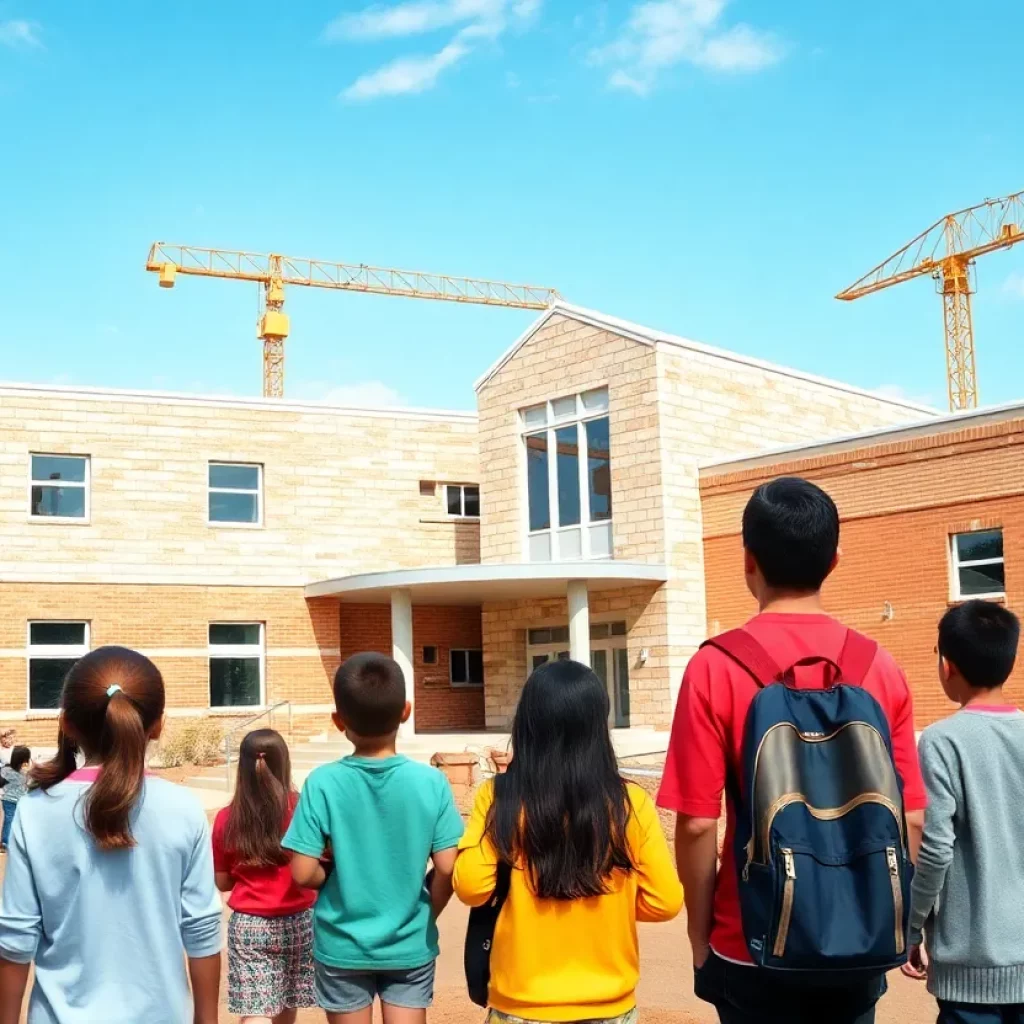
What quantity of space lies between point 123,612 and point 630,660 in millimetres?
8903

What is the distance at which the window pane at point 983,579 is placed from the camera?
19875 millimetres

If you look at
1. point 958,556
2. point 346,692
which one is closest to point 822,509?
point 346,692

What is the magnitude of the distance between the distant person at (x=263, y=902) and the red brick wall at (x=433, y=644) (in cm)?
2165

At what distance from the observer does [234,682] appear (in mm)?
25188

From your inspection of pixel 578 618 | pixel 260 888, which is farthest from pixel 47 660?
pixel 260 888

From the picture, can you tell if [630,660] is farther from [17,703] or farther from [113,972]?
[113,972]

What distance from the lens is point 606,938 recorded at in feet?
11.3

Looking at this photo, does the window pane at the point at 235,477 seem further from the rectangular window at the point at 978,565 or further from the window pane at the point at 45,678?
the rectangular window at the point at 978,565

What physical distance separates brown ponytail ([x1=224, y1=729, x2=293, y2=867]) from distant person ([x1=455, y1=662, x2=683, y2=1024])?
175 cm

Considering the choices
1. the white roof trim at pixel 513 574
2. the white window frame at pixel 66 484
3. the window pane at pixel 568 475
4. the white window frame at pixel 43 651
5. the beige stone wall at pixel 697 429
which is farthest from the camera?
the window pane at pixel 568 475

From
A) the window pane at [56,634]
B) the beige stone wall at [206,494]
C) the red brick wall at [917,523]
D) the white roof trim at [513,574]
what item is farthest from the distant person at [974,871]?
the beige stone wall at [206,494]

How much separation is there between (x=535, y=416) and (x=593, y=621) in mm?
3983

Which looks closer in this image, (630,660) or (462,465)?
(630,660)

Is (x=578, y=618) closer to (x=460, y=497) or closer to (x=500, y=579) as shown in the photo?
(x=500, y=579)
